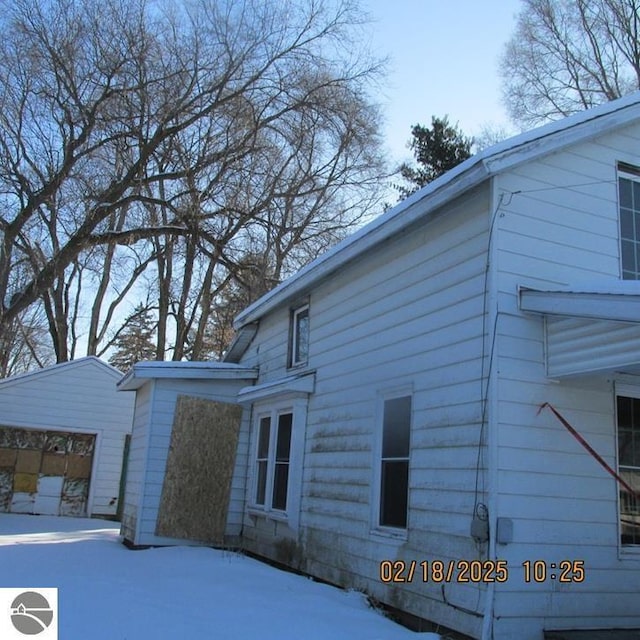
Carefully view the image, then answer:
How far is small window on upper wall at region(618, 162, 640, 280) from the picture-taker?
6688mm

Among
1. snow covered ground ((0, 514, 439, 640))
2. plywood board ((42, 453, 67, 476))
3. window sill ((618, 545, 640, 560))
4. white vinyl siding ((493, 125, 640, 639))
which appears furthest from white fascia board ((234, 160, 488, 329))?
plywood board ((42, 453, 67, 476))

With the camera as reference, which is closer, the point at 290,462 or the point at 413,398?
the point at 413,398

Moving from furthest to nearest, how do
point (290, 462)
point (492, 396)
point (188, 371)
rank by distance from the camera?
point (188, 371), point (290, 462), point (492, 396)

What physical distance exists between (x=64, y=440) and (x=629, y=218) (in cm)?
1608

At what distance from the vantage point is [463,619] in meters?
5.47

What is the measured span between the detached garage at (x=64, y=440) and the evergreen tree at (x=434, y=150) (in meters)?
13.4

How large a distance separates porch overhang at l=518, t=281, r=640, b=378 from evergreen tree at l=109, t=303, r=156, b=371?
26898mm

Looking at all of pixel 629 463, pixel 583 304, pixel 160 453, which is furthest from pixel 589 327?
pixel 160 453

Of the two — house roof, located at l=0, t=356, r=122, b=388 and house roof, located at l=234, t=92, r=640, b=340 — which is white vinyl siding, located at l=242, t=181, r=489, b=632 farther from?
house roof, located at l=0, t=356, r=122, b=388

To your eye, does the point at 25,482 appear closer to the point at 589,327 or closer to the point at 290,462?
the point at 290,462

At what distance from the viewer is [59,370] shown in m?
18.8

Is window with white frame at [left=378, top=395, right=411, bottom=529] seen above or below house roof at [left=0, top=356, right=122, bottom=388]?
below

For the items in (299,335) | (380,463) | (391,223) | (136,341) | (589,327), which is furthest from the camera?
(136,341)

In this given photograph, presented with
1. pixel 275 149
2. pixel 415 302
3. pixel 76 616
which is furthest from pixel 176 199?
pixel 76 616
